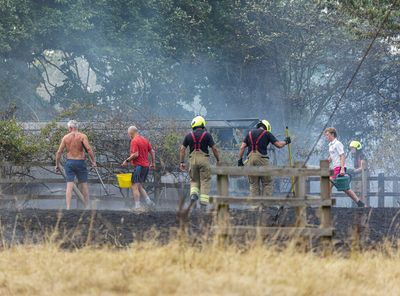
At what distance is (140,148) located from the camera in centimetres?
1797

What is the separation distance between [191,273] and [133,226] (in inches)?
224

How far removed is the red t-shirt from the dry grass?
871 cm

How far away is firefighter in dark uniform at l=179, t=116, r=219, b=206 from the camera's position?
16.5 meters

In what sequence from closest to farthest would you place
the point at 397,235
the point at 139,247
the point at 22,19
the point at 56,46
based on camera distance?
the point at 139,247, the point at 397,235, the point at 22,19, the point at 56,46

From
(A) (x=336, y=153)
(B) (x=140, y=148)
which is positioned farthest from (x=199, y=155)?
(A) (x=336, y=153)

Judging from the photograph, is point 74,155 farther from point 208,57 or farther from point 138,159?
point 208,57

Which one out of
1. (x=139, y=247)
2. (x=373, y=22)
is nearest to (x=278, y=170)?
(x=139, y=247)

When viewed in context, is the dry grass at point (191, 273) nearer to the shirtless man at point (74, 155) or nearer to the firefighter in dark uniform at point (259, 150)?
the firefighter in dark uniform at point (259, 150)

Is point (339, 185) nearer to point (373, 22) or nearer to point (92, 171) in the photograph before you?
point (373, 22)

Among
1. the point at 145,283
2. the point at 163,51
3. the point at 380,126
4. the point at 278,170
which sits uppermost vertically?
the point at 163,51

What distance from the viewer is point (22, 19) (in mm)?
35688

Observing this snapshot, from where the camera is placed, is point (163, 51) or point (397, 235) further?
point (163, 51)

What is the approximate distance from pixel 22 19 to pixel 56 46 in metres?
2.65

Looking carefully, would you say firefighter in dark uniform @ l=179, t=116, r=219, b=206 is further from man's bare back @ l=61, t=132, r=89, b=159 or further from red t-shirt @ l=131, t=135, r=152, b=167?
man's bare back @ l=61, t=132, r=89, b=159
